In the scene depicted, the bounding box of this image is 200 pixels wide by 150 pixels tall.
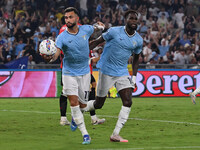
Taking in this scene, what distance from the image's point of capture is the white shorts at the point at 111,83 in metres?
10.3

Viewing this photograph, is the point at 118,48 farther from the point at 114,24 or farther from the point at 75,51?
the point at 114,24

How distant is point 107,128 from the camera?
479 inches

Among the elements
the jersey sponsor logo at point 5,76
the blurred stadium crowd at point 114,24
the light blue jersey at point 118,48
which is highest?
the light blue jersey at point 118,48

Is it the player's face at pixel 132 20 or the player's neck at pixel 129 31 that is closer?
the player's face at pixel 132 20

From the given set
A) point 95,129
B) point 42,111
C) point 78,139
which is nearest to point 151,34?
point 42,111

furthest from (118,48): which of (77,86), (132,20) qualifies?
(77,86)

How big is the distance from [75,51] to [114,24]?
1848 centimetres

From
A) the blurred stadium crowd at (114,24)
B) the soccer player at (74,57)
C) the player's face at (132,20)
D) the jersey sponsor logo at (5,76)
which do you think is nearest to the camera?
the soccer player at (74,57)

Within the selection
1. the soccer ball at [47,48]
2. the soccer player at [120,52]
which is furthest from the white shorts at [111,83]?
the soccer ball at [47,48]

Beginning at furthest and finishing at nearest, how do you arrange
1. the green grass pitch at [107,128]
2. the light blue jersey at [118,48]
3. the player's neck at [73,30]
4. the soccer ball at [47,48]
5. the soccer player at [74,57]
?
the light blue jersey at [118,48] < the player's neck at [73,30] < the soccer player at [74,57] < the green grass pitch at [107,128] < the soccer ball at [47,48]

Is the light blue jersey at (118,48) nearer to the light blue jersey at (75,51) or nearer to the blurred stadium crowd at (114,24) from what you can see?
the light blue jersey at (75,51)

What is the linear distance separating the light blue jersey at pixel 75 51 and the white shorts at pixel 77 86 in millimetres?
97

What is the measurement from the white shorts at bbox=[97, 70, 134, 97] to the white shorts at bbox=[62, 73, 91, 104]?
1.56 ft

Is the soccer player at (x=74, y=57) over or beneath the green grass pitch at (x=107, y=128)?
over
